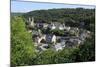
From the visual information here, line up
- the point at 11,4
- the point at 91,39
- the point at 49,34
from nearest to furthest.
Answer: the point at 11,4 → the point at 49,34 → the point at 91,39

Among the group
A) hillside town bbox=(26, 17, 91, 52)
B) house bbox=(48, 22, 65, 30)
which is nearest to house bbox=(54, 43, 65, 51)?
hillside town bbox=(26, 17, 91, 52)

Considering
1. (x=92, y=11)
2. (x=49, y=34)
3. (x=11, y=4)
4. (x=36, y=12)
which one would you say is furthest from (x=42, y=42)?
(x=92, y=11)

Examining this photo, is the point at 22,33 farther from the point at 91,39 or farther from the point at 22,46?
the point at 91,39

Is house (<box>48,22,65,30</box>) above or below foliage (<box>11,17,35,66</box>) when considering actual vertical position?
above

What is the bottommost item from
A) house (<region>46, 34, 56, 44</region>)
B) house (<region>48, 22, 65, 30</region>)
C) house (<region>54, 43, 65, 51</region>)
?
house (<region>54, 43, 65, 51</region>)

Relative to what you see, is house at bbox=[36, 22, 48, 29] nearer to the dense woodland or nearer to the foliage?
the dense woodland

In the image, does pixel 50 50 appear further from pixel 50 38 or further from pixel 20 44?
pixel 20 44

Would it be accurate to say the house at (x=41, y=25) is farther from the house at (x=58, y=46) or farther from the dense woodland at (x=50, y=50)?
the house at (x=58, y=46)

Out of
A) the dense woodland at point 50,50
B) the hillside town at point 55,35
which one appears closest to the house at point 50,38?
the hillside town at point 55,35

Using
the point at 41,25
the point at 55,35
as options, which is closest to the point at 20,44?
the point at 41,25
